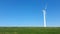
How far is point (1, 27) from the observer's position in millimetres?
5738

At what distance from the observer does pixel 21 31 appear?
553cm

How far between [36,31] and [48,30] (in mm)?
615

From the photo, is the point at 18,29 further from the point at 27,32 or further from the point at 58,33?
the point at 58,33

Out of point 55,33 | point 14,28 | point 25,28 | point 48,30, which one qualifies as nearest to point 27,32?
point 25,28

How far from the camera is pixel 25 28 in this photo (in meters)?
5.55

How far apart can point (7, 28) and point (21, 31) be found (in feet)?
2.54

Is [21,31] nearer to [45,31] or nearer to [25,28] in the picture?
[25,28]

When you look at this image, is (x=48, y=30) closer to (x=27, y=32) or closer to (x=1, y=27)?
(x=27, y=32)

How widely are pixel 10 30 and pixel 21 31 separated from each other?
58 centimetres

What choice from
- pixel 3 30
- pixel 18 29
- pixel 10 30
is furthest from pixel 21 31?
pixel 3 30

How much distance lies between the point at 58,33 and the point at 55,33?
0.15 m

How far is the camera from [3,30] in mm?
5633

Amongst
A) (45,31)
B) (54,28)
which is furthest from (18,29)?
(54,28)

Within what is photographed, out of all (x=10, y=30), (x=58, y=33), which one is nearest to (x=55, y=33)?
(x=58, y=33)
